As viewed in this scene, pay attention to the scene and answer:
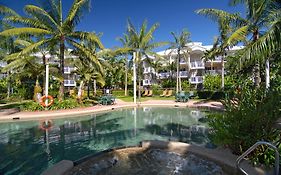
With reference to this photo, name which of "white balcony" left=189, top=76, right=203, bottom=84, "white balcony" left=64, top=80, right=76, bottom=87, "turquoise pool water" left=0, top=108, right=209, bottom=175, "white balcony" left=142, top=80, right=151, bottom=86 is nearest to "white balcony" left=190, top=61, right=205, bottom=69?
"white balcony" left=189, top=76, right=203, bottom=84

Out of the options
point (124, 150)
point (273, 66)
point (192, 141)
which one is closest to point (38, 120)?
point (124, 150)

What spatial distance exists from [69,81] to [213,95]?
91.9 ft

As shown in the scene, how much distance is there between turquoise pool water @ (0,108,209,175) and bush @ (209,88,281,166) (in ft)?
7.47

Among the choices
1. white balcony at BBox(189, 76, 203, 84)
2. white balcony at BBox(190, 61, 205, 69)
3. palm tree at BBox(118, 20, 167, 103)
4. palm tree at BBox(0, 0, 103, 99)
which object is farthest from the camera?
white balcony at BBox(190, 61, 205, 69)

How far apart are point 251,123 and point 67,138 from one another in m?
7.34

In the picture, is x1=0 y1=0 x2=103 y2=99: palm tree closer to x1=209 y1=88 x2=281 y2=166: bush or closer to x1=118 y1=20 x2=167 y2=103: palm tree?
x1=118 y1=20 x2=167 y2=103: palm tree

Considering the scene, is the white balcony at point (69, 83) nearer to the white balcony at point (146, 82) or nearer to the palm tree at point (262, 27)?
the white balcony at point (146, 82)

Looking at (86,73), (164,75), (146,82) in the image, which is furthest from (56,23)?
(164,75)

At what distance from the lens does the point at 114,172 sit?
17.7ft

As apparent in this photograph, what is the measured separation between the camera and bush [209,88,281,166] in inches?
215

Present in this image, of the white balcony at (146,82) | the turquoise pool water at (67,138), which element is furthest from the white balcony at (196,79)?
the turquoise pool water at (67,138)

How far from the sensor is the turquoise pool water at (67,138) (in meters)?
6.80

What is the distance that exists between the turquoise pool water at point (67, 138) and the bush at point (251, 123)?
2.28 metres

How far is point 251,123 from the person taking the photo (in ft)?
18.4
